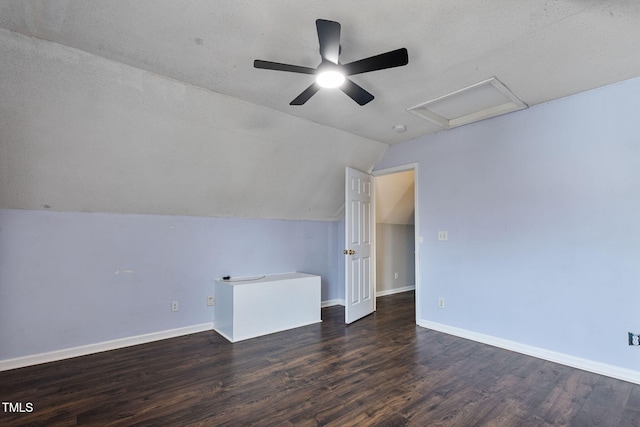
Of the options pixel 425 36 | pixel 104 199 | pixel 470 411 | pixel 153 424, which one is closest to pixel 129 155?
pixel 104 199

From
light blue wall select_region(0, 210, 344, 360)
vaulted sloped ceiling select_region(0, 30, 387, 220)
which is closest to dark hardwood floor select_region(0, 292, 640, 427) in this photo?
light blue wall select_region(0, 210, 344, 360)

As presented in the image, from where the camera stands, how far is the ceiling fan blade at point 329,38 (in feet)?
5.27

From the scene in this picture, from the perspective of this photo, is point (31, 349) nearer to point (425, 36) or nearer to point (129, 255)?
point (129, 255)

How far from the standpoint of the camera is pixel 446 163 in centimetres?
377

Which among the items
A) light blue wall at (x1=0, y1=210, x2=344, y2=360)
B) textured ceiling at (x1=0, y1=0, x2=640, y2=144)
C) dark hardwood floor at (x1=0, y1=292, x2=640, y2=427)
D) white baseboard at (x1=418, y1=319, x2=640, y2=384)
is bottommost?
dark hardwood floor at (x1=0, y1=292, x2=640, y2=427)

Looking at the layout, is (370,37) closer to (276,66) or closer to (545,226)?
(276,66)

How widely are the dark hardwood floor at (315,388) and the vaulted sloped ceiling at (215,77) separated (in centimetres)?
152

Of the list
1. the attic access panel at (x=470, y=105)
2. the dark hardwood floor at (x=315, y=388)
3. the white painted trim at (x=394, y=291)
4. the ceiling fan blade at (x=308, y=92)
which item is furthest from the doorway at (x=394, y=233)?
the ceiling fan blade at (x=308, y=92)

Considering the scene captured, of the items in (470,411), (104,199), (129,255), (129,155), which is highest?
(129,155)

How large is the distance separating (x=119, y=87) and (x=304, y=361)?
281cm

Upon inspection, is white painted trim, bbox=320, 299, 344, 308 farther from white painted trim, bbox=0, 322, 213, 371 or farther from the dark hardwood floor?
white painted trim, bbox=0, 322, 213, 371

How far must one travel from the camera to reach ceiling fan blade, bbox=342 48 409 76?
1.77 metres

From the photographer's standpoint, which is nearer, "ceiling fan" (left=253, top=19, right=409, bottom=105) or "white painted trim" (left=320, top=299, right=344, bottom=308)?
"ceiling fan" (left=253, top=19, right=409, bottom=105)

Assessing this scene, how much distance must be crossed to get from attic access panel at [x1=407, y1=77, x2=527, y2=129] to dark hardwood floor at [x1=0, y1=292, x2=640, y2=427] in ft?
8.08
